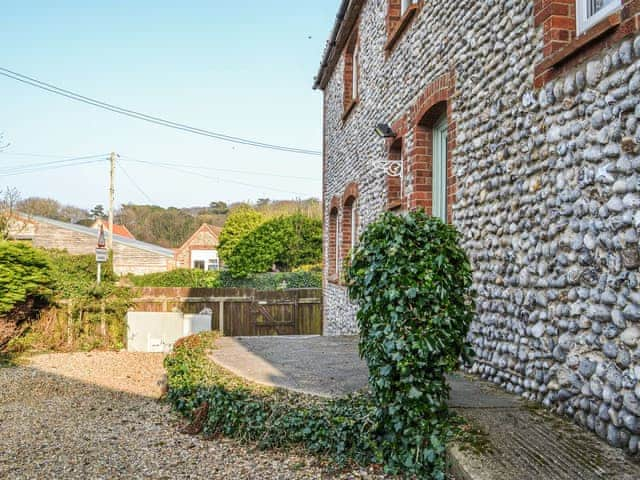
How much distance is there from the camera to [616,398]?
2797 mm

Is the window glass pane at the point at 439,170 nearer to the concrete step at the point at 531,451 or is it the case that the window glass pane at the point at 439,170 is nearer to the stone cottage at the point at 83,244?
the concrete step at the point at 531,451

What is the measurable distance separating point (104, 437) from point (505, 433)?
3762 millimetres

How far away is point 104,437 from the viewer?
5004mm

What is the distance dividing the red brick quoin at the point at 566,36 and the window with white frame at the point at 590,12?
0.14 feet

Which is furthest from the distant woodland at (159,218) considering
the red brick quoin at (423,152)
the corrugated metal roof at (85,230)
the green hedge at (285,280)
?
the red brick quoin at (423,152)

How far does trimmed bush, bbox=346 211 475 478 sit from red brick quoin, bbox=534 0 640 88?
1317 mm

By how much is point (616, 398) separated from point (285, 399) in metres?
2.39

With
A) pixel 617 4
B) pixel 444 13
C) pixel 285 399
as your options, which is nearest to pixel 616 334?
pixel 617 4

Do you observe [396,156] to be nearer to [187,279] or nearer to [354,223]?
[354,223]

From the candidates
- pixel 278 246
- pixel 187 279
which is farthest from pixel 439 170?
pixel 187 279

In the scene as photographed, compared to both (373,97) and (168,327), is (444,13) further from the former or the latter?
(168,327)

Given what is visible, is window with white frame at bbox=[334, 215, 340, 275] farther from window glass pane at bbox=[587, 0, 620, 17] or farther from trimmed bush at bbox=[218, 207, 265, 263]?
trimmed bush at bbox=[218, 207, 265, 263]

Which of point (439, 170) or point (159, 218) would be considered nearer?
point (439, 170)

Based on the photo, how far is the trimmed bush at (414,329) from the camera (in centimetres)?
301
